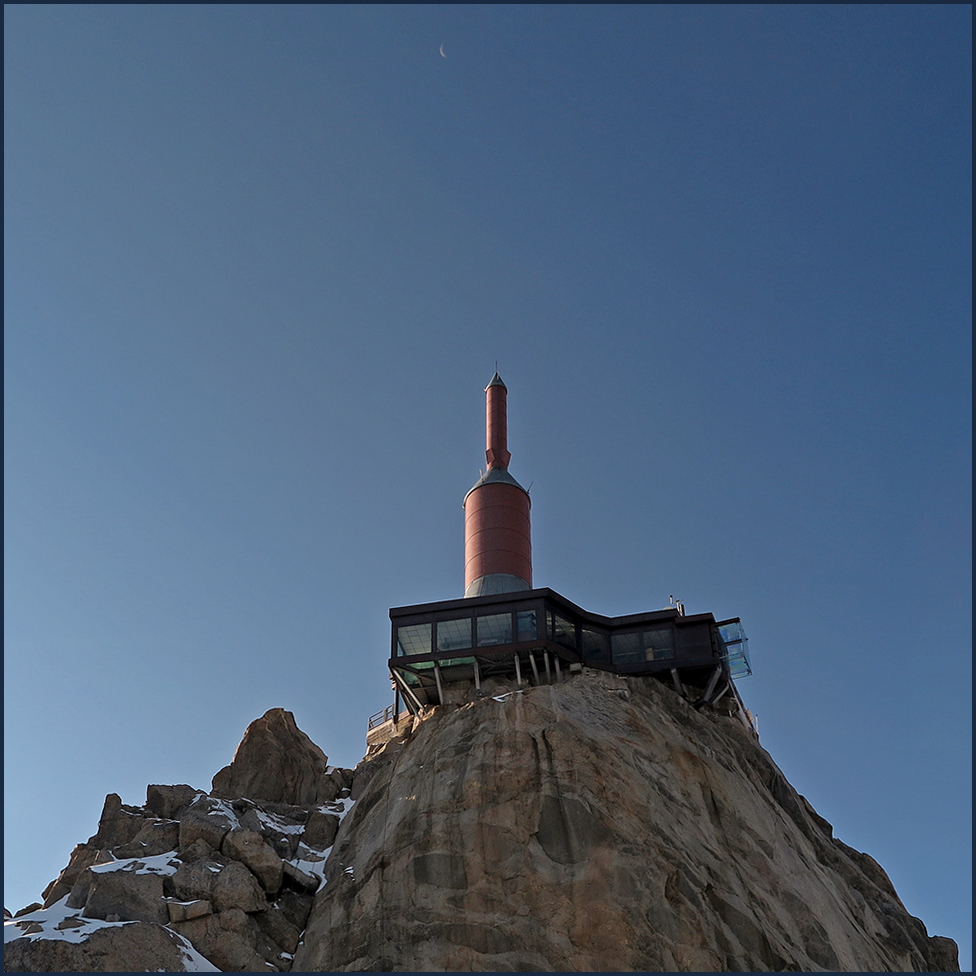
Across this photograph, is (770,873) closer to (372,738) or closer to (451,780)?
(451,780)

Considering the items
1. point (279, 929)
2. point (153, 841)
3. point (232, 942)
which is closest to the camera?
point (232, 942)

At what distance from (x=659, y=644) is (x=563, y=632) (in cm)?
637

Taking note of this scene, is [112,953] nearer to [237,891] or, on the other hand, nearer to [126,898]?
[126,898]

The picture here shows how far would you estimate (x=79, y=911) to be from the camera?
52031mm

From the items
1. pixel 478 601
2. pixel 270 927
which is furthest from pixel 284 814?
pixel 478 601

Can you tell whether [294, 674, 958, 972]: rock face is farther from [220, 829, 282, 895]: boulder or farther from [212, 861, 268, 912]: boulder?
[212, 861, 268, 912]: boulder

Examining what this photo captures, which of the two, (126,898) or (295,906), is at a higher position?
(126,898)

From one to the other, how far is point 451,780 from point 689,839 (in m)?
12.9

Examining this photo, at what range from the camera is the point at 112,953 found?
4891cm

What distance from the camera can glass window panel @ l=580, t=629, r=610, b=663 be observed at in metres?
70.6

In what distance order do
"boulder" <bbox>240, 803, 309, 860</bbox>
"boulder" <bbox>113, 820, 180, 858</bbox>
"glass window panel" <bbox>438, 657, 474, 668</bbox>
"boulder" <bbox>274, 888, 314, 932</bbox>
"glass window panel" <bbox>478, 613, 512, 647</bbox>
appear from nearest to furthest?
"boulder" <bbox>274, 888, 314, 932</bbox>, "boulder" <bbox>113, 820, 180, 858</bbox>, "boulder" <bbox>240, 803, 309, 860</bbox>, "glass window panel" <bbox>478, 613, 512, 647</bbox>, "glass window panel" <bbox>438, 657, 474, 668</bbox>

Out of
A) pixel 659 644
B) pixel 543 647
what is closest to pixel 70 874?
pixel 543 647

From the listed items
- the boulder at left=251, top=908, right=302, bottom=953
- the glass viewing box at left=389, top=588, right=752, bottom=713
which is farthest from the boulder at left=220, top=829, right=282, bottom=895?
the glass viewing box at left=389, top=588, right=752, bottom=713

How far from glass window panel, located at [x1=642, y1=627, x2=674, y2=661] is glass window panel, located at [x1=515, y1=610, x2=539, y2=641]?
24.4 ft
